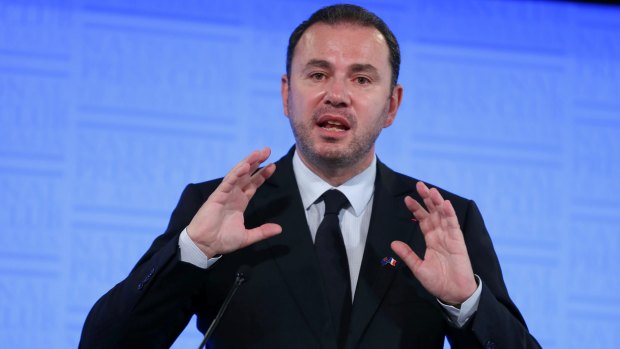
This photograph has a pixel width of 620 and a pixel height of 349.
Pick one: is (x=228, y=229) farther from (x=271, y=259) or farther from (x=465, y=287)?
(x=465, y=287)

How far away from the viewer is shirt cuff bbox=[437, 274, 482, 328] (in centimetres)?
195

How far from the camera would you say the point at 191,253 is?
1958 mm

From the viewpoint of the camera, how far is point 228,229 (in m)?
1.98

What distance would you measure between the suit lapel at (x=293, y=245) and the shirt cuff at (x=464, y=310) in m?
0.27

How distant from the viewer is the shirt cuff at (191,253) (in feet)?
6.41

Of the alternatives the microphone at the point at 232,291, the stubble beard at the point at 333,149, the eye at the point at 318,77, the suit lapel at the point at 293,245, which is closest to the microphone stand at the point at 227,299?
the microphone at the point at 232,291

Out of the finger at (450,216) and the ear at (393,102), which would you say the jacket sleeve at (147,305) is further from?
the ear at (393,102)

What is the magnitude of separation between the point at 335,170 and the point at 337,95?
212 millimetres

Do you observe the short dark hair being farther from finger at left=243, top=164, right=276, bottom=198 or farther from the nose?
finger at left=243, top=164, right=276, bottom=198

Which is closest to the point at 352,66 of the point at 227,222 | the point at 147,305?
the point at 227,222

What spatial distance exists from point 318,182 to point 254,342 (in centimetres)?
50

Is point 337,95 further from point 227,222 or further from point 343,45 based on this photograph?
point 227,222

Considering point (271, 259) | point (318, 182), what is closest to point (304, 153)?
point (318, 182)

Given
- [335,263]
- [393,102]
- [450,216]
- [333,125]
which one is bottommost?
[335,263]
